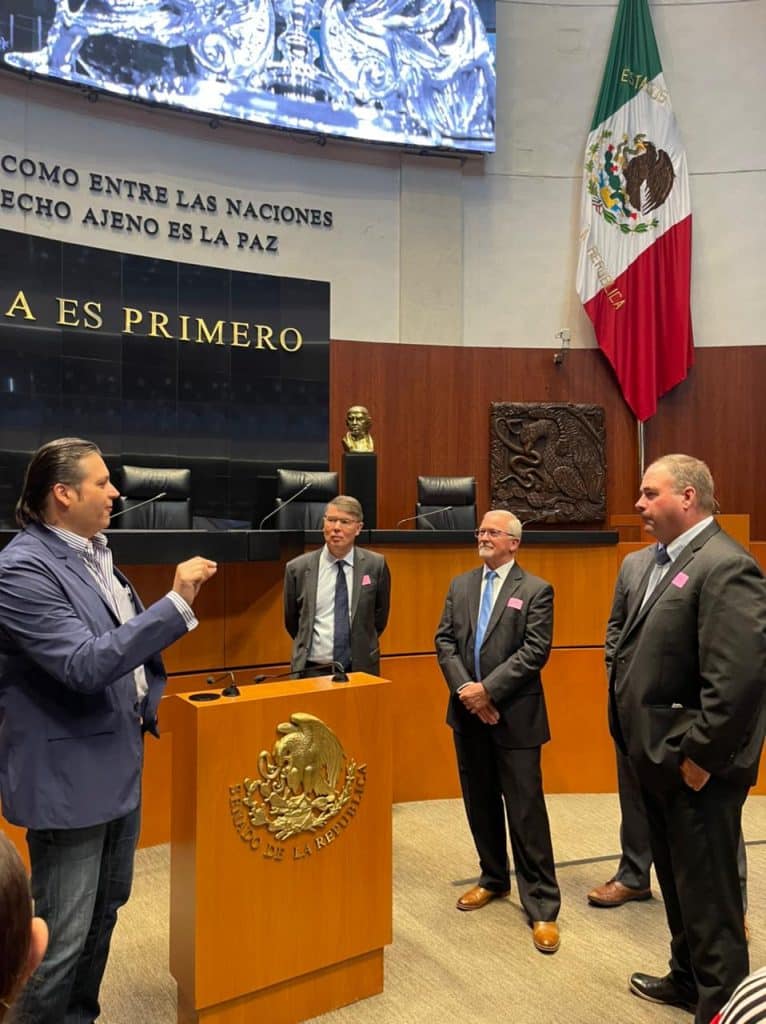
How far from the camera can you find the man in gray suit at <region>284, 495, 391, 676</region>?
3.88 metres

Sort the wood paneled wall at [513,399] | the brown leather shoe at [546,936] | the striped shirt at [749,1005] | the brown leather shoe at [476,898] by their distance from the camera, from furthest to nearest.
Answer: the wood paneled wall at [513,399] → the brown leather shoe at [476,898] → the brown leather shoe at [546,936] → the striped shirt at [749,1005]

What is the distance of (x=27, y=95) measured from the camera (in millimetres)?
6480

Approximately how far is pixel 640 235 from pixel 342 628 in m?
5.54

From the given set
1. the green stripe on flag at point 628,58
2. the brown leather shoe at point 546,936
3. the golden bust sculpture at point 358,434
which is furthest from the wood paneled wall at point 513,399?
the brown leather shoe at point 546,936

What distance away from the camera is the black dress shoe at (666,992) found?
262cm

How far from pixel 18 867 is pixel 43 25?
7145 millimetres

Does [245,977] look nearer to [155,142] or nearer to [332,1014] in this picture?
[332,1014]

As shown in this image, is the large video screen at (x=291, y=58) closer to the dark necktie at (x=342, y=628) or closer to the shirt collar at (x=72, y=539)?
the dark necktie at (x=342, y=628)

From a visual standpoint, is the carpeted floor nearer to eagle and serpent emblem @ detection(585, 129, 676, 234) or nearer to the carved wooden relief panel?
the carved wooden relief panel

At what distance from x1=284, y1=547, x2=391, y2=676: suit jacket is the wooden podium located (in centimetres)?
125

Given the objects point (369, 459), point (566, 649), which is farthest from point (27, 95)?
point (566, 649)

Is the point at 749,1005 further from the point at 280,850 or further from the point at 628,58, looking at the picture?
the point at 628,58

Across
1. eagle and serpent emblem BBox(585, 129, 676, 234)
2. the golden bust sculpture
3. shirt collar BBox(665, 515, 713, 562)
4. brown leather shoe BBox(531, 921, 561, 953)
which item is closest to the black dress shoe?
brown leather shoe BBox(531, 921, 561, 953)

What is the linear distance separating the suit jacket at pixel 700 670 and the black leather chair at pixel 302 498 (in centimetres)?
387
